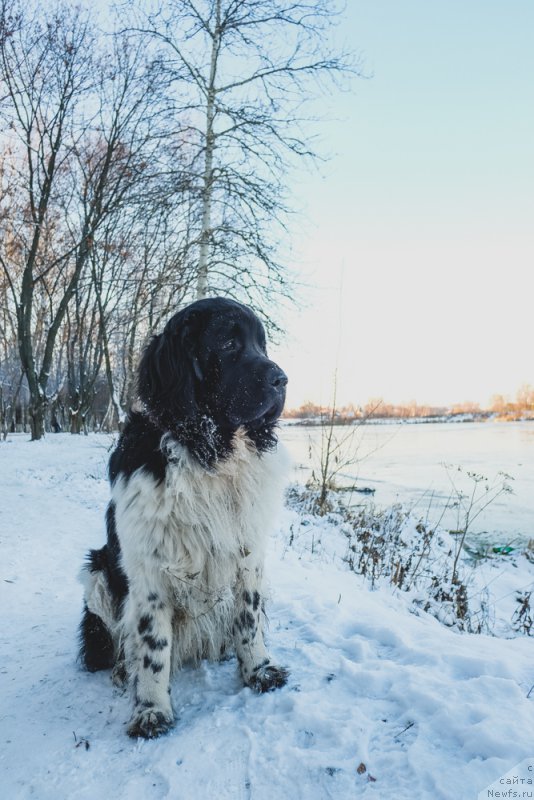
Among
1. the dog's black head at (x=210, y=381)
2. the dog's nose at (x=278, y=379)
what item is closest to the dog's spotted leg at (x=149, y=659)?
the dog's black head at (x=210, y=381)

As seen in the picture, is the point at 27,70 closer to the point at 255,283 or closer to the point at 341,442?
the point at 255,283

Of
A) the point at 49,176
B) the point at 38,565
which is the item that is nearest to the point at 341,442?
the point at 38,565

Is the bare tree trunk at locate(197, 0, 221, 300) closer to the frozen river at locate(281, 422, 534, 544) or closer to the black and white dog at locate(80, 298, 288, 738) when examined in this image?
the frozen river at locate(281, 422, 534, 544)

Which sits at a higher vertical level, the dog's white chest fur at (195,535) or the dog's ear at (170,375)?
the dog's ear at (170,375)

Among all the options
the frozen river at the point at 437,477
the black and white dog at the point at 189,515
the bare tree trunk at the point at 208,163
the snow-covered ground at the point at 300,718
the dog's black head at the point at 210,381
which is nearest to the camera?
the snow-covered ground at the point at 300,718

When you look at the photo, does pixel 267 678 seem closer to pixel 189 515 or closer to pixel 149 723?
pixel 149 723

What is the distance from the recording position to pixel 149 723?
1917mm

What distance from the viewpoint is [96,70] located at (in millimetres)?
14680

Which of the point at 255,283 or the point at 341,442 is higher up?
the point at 255,283

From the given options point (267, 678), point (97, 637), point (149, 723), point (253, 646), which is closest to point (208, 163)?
point (97, 637)

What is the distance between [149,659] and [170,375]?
1.35 metres

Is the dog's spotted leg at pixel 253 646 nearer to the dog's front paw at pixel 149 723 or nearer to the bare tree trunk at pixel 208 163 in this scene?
the dog's front paw at pixel 149 723

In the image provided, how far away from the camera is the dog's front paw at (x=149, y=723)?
190 cm

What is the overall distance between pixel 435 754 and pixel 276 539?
4.41 m
